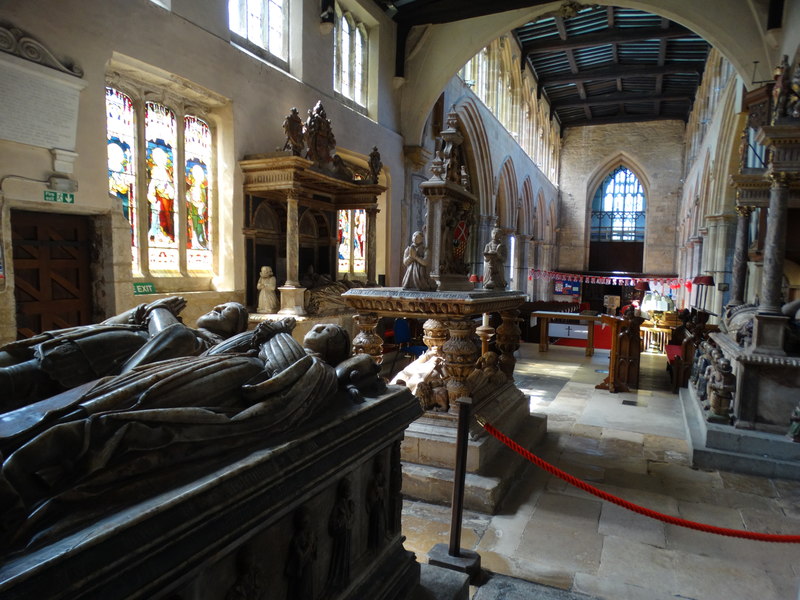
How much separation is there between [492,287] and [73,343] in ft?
14.0

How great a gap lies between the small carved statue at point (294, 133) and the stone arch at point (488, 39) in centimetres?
491

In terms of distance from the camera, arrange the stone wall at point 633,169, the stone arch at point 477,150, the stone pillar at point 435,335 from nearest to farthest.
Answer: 1. the stone pillar at point 435,335
2. the stone arch at point 477,150
3. the stone wall at point 633,169

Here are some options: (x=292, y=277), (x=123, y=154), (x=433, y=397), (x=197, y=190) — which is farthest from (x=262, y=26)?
(x=433, y=397)

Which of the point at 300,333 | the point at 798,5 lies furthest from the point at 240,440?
the point at 798,5

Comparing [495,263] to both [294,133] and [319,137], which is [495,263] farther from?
[319,137]

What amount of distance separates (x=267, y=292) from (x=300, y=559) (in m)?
6.11

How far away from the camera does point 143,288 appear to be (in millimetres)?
5969

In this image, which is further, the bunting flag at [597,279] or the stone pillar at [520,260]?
the bunting flag at [597,279]

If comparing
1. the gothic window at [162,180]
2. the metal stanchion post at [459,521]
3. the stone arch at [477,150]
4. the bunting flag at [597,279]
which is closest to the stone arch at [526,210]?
the bunting flag at [597,279]

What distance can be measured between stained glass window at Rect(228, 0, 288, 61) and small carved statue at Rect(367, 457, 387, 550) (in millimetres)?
6971

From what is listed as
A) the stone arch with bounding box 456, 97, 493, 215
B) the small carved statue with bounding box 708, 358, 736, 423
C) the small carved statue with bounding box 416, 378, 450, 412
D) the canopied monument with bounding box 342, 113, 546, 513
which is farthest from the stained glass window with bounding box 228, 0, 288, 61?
the small carved statue with bounding box 708, 358, 736, 423

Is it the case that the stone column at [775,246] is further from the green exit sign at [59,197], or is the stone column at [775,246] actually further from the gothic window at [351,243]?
the gothic window at [351,243]

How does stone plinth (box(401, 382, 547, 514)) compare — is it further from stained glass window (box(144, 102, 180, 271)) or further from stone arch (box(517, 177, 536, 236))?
stone arch (box(517, 177, 536, 236))

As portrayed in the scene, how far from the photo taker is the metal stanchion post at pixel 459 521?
8.44ft
